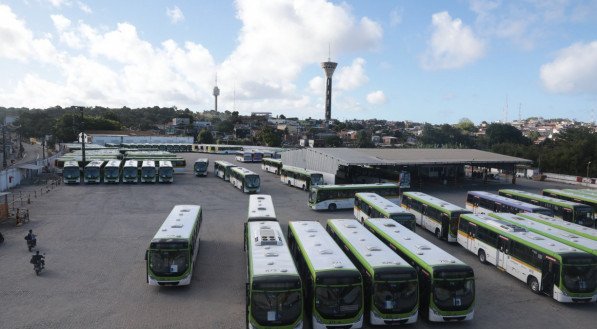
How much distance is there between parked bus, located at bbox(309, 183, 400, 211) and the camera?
1152 inches

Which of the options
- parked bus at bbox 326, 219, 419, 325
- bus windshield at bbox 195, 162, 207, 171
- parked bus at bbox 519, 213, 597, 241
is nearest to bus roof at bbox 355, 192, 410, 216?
parked bus at bbox 519, 213, 597, 241

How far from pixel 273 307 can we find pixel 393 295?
3.35 metres

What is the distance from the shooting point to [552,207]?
24859mm

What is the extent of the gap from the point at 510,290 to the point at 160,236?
12631 mm

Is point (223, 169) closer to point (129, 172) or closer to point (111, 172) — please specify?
point (129, 172)

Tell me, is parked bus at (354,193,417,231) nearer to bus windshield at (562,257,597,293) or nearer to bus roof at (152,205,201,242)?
bus windshield at (562,257,597,293)

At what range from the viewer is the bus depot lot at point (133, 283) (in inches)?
494

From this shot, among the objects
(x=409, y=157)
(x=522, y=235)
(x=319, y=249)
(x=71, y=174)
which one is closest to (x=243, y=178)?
(x=71, y=174)

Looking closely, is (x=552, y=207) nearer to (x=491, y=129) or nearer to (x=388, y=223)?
(x=388, y=223)

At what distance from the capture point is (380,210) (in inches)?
848

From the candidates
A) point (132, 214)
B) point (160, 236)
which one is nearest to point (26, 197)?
point (132, 214)

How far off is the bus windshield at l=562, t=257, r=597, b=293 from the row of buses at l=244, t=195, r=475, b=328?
3.94m

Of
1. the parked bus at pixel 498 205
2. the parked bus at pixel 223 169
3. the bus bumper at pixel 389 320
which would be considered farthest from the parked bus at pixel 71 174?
the bus bumper at pixel 389 320

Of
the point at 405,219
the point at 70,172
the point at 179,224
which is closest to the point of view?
the point at 179,224
